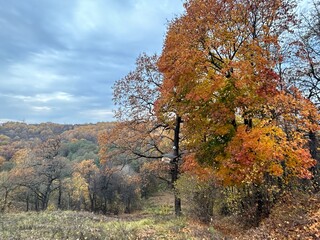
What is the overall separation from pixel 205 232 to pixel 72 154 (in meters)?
49.1

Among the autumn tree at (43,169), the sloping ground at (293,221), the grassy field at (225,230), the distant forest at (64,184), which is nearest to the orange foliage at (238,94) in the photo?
the sloping ground at (293,221)

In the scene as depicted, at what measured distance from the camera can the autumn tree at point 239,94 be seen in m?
9.06

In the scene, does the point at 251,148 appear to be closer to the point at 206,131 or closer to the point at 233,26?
the point at 206,131

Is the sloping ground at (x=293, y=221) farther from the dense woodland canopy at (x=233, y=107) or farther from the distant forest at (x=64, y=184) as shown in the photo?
the distant forest at (x=64, y=184)

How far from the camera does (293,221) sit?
307 inches

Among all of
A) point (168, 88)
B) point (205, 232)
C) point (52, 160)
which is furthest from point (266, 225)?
point (52, 160)

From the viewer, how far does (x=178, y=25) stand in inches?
503

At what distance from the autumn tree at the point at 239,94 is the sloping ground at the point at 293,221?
2.76 feet

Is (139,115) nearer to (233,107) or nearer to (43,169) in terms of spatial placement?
(233,107)

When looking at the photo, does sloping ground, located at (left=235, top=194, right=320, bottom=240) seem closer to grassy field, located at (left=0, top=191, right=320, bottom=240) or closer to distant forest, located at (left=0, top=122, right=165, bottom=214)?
grassy field, located at (left=0, top=191, right=320, bottom=240)

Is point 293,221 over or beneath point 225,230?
over

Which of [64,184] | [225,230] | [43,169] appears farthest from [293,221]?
[64,184]

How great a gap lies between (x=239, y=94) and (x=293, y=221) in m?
4.70

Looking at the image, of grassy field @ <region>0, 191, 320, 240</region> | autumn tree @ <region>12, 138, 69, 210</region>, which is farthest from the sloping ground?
autumn tree @ <region>12, 138, 69, 210</region>
